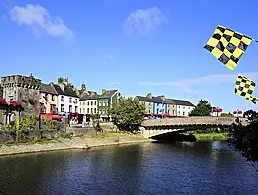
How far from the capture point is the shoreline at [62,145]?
52.2 metres

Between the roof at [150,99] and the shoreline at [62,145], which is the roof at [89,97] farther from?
the shoreline at [62,145]

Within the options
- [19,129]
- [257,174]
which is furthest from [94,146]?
[257,174]

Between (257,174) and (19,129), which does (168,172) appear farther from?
(19,129)

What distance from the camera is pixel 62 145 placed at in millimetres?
62844

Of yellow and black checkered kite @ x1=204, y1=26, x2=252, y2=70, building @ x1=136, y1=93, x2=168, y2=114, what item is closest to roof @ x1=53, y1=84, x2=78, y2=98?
building @ x1=136, y1=93, x2=168, y2=114

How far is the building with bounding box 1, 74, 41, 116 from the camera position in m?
71.6

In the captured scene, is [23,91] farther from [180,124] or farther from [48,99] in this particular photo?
[180,124]

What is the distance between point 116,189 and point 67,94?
79365mm

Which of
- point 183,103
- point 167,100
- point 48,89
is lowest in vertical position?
point 183,103

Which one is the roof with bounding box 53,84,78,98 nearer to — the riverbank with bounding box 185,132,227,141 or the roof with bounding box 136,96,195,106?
the roof with bounding box 136,96,195,106

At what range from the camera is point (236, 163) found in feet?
164

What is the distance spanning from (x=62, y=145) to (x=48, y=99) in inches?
1505

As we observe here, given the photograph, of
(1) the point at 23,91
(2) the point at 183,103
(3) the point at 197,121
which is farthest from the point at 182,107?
(1) the point at 23,91

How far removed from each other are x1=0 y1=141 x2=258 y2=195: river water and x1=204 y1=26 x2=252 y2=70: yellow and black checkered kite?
1820 centimetres
